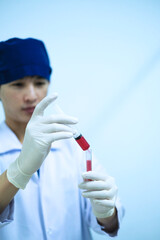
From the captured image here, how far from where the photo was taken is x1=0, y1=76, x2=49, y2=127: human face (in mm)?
824

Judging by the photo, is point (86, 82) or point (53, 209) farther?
point (86, 82)

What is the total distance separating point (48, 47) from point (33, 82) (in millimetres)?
419

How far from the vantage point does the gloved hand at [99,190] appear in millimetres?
691

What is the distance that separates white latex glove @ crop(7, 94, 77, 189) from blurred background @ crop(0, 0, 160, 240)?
540mm

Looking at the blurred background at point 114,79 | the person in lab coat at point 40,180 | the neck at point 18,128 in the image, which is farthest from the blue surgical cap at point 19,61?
the blurred background at point 114,79

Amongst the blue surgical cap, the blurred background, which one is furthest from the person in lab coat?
the blurred background

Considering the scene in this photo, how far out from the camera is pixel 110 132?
1235 mm

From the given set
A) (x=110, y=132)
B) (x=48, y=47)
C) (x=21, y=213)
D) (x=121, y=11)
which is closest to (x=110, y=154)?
(x=110, y=132)

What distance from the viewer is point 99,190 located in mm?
718

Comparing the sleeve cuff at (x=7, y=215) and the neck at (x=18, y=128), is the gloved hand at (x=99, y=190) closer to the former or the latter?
the sleeve cuff at (x=7, y=215)

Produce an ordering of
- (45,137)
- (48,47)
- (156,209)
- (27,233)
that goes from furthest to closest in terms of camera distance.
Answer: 1. (156,209)
2. (48,47)
3. (27,233)
4. (45,137)

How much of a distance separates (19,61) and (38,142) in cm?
39

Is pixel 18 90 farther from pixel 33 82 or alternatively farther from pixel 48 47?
pixel 48 47

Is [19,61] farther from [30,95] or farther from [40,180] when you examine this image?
[40,180]
